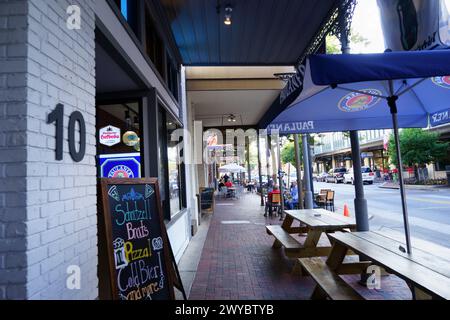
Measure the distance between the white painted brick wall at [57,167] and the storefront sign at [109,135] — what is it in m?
2.91

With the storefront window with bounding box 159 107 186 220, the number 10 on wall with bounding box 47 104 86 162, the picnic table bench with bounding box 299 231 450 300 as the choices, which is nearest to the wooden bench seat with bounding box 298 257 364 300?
the picnic table bench with bounding box 299 231 450 300

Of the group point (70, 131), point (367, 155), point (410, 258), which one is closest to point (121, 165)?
point (70, 131)

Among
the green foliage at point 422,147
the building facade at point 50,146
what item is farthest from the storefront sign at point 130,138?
the green foliage at point 422,147

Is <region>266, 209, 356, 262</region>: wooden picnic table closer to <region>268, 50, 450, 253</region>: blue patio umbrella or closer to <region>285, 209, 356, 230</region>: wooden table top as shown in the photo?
<region>285, 209, 356, 230</region>: wooden table top

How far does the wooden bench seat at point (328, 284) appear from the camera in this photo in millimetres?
3000

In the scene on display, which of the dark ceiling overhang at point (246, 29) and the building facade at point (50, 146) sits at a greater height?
the dark ceiling overhang at point (246, 29)

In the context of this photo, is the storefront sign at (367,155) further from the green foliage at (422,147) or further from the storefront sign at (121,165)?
the storefront sign at (121,165)

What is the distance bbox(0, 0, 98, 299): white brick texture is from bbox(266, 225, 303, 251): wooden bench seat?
3.58 metres

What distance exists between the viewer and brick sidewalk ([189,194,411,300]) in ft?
13.6

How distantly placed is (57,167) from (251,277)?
3.70 m

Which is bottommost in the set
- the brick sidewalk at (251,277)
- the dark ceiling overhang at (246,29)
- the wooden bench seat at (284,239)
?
A: the brick sidewalk at (251,277)
